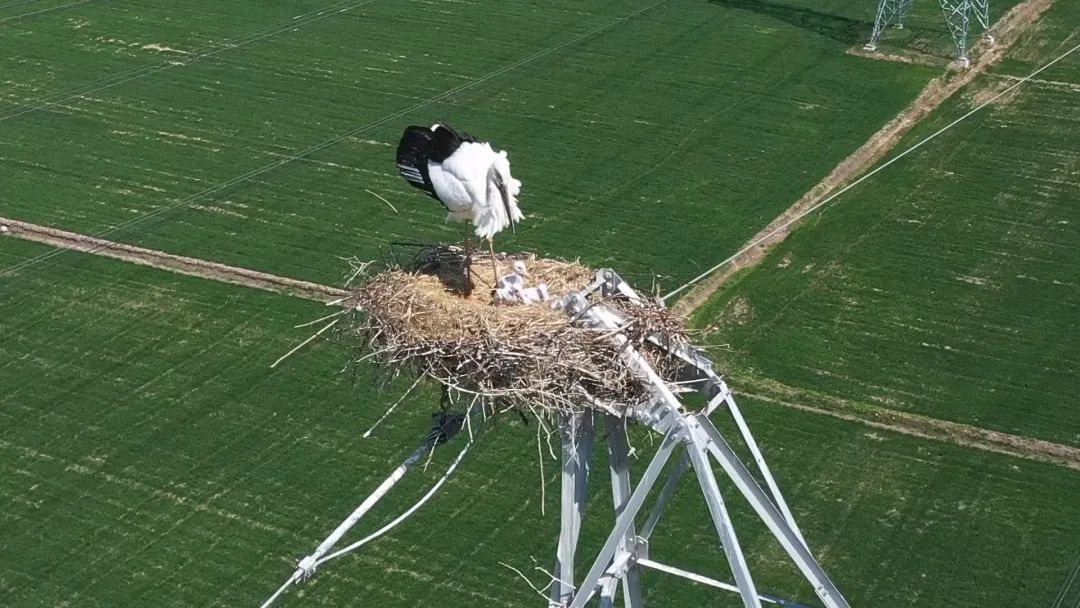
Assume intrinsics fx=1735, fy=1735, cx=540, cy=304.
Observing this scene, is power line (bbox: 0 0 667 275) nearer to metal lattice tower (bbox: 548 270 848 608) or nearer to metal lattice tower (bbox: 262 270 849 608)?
metal lattice tower (bbox: 262 270 849 608)

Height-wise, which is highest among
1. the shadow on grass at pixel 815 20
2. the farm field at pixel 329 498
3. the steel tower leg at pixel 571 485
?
the steel tower leg at pixel 571 485

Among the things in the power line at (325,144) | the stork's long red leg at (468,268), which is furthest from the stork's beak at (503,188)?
the power line at (325,144)

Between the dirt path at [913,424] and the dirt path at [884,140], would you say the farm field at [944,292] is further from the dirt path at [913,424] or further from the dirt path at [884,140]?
the dirt path at [884,140]

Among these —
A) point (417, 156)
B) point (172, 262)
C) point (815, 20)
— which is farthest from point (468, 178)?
point (815, 20)

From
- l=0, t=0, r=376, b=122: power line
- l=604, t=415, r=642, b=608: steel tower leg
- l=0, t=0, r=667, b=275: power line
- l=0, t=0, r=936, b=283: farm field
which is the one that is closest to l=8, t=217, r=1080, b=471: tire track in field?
l=0, t=0, r=936, b=283: farm field

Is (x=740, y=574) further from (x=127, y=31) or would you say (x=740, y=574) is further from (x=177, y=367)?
(x=127, y=31)

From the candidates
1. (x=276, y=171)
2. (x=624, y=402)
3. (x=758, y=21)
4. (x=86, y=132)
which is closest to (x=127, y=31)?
(x=86, y=132)
